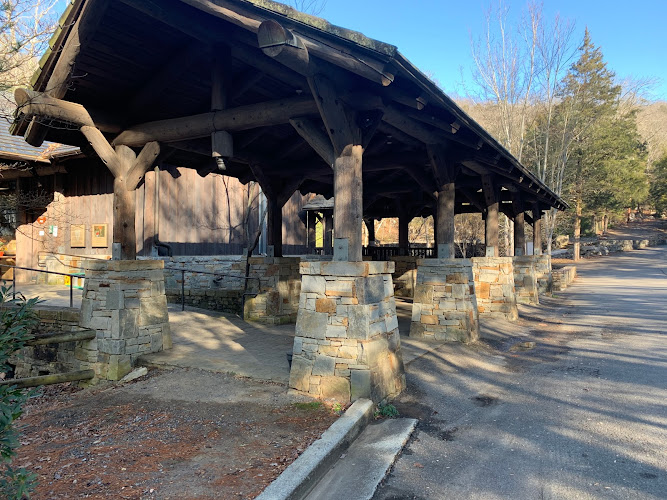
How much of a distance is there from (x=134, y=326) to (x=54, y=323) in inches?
68.1

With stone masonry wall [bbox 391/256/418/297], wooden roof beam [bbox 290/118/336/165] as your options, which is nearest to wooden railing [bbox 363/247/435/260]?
stone masonry wall [bbox 391/256/418/297]

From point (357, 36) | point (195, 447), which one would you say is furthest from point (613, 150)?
point (195, 447)

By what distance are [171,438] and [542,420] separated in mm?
3770

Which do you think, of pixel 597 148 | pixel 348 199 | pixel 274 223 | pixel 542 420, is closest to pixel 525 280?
pixel 274 223

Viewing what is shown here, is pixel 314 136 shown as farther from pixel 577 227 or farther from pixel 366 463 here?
pixel 577 227

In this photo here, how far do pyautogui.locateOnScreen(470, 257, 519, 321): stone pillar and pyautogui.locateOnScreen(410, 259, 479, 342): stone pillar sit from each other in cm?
299

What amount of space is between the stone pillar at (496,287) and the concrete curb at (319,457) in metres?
7.23

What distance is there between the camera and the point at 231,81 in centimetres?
602

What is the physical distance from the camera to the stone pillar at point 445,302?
7.62m

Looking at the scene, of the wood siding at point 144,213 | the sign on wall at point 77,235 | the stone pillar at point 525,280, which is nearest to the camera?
the wood siding at point 144,213

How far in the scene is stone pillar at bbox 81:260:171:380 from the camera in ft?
19.7

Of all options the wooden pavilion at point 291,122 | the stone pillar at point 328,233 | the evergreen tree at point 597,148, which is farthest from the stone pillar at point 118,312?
the evergreen tree at point 597,148

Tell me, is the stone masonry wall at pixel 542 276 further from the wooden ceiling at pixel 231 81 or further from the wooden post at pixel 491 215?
the wooden ceiling at pixel 231 81

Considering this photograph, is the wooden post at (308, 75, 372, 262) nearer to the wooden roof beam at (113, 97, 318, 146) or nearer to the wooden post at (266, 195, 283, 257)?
the wooden roof beam at (113, 97, 318, 146)
